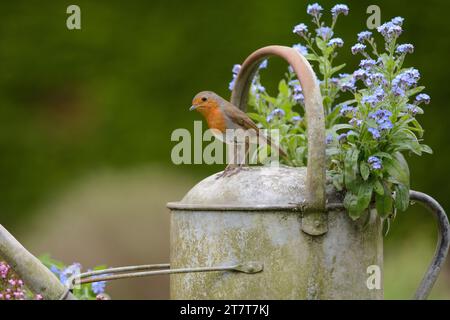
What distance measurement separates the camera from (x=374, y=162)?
2.22 meters

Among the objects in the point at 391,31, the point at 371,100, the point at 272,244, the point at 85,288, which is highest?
the point at 391,31

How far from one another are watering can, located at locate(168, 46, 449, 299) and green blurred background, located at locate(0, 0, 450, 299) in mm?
2392

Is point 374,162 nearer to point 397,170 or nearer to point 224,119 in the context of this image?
point 397,170

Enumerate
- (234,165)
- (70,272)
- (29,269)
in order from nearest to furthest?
(29,269)
(234,165)
(70,272)

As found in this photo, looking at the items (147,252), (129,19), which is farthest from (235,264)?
(129,19)

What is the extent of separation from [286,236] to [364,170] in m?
0.32

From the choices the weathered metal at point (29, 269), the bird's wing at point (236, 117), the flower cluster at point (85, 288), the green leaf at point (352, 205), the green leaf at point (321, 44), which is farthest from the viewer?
the flower cluster at point (85, 288)

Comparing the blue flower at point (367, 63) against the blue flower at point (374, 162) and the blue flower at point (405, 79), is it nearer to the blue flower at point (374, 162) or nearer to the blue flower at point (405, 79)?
the blue flower at point (405, 79)

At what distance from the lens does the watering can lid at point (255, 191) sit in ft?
7.50

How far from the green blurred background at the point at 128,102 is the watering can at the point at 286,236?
2.39 meters

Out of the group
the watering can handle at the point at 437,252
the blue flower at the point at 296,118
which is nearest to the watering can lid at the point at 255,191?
the watering can handle at the point at 437,252

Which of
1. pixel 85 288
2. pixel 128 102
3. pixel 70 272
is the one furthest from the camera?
pixel 128 102

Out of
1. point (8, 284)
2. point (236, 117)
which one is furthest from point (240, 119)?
point (8, 284)

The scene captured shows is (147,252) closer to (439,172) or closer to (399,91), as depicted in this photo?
(439,172)
